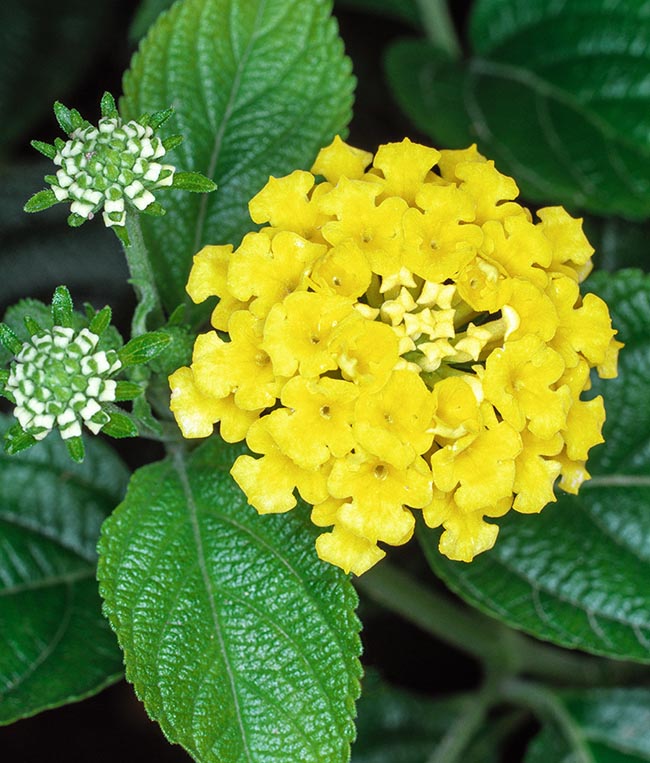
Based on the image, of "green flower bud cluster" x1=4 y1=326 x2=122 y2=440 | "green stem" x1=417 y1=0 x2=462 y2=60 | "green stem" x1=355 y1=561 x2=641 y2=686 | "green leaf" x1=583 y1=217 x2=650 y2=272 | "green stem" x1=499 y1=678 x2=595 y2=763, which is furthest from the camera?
"green stem" x1=417 y1=0 x2=462 y2=60

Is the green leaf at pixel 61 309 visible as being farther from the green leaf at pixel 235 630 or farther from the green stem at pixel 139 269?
the green leaf at pixel 235 630

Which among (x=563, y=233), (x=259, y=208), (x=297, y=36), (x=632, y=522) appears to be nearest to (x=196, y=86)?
(x=297, y=36)

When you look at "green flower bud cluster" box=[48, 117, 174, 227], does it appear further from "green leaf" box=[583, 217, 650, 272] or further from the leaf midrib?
"green leaf" box=[583, 217, 650, 272]

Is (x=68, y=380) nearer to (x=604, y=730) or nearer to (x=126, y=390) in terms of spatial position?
(x=126, y=390)

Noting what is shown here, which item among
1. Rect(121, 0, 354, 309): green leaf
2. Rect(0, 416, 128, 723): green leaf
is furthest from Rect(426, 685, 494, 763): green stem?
Rect(121, 0, 354, 309): green leaf

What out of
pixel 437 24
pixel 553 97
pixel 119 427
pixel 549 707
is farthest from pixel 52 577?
pixel 437 24
